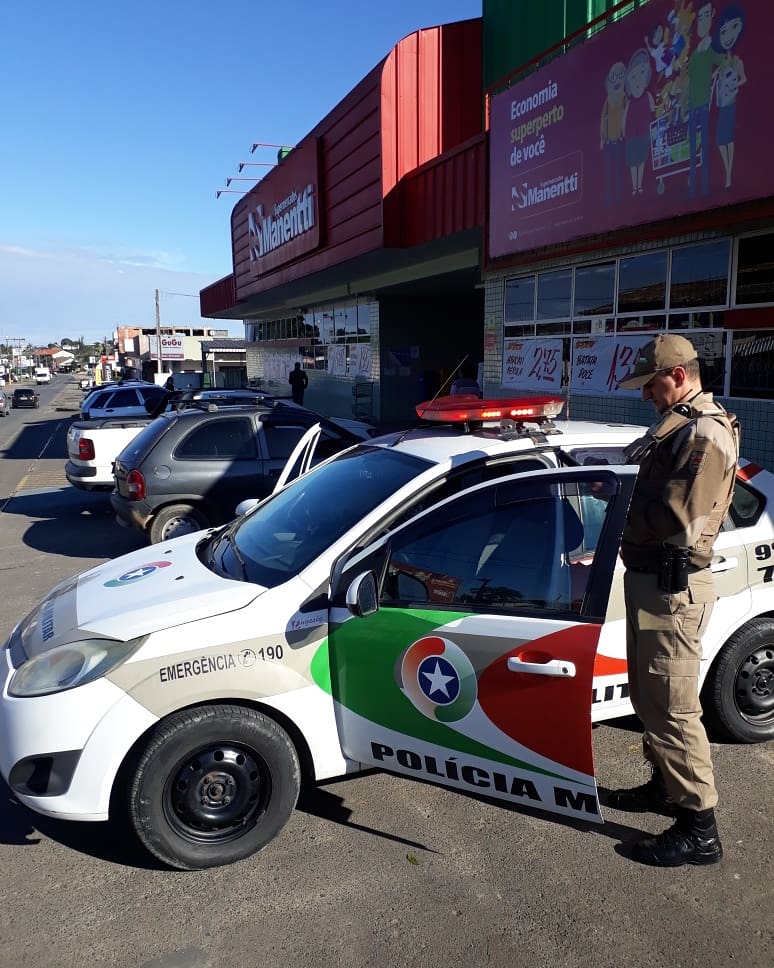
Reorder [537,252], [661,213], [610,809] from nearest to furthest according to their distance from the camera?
[610,809]
[661,213]
[537,252]

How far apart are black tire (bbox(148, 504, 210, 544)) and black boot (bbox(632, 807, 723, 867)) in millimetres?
5780

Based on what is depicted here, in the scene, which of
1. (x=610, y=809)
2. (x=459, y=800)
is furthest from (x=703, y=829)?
(x=459, y=800)

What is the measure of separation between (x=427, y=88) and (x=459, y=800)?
43.5 feet

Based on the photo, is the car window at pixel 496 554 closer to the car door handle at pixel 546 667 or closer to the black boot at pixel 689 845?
the car door handle at pixel 546 667

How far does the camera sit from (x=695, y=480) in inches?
116

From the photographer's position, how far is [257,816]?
10.5 feet

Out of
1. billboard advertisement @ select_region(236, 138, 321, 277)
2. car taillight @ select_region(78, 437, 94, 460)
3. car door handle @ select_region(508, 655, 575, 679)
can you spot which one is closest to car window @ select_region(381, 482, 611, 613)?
car door handle @ select_region(508, 655, 575, 679)

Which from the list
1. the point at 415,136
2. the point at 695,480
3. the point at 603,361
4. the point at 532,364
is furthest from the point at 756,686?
the point at 415,136

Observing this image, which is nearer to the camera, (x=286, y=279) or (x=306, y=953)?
(x=306, y=953)

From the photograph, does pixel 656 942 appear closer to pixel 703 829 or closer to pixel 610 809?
pixel 703 829

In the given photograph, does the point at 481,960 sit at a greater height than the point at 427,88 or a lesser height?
lesser

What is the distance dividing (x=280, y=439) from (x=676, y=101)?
5515 mm

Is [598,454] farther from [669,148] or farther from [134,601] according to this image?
[669,148]

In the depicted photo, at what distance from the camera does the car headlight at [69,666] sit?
9.77ft
